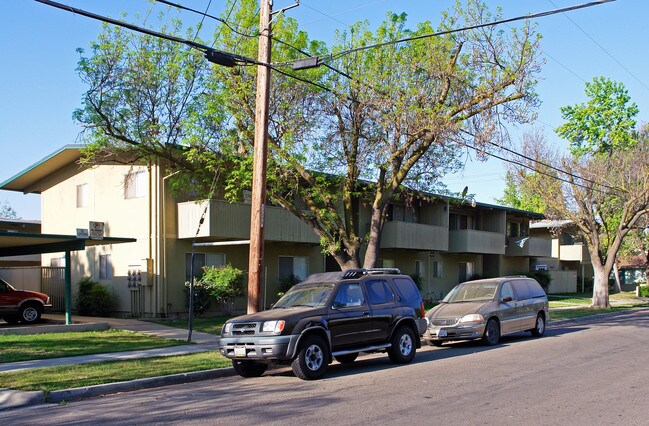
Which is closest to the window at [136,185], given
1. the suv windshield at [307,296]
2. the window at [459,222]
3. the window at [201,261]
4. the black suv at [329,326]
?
the window at [201,261]

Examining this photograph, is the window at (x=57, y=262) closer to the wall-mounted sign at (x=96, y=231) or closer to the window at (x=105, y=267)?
the window at (x=105, y=267)

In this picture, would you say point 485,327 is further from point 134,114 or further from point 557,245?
point 557,245

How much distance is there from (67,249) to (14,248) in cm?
404

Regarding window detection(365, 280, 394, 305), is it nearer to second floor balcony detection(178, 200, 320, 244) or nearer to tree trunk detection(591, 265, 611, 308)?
second floor balcony detection(178, 200, 320, 244)

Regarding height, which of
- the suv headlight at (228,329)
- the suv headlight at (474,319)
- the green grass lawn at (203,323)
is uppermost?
the suv headlight at (228,329)

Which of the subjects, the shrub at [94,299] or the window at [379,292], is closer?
the window at [379,292]

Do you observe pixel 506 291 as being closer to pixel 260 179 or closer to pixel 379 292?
pixel 379 292

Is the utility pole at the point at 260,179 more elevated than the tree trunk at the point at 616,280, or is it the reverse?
the utility pole at the point at 260,179

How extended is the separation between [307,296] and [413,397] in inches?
144

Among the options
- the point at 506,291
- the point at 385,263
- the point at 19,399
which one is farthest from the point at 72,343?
the point at 385,263

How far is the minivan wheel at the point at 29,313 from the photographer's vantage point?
21125 mm

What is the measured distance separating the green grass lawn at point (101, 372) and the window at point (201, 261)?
419 inches

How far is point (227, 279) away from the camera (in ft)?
76.7

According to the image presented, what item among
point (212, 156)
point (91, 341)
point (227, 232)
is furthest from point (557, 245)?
point (91, 341)
